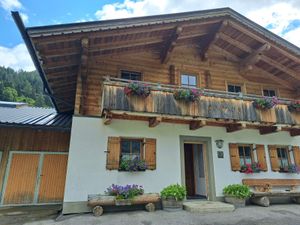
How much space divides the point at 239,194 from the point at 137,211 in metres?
3.71

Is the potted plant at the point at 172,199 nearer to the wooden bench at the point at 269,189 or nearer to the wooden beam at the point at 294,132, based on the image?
the wooden bench at the point at 269,189

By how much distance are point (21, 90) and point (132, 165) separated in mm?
35742

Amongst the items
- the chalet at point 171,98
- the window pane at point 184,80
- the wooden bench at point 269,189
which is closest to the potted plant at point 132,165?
the chalet at point 171,98

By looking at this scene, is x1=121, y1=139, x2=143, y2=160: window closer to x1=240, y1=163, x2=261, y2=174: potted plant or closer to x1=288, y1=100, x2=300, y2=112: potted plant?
x1=240, y1=163, x2=261, y2=174: potted plant

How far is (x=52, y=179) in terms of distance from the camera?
28.6ft

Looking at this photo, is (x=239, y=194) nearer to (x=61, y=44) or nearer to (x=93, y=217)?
(x=93, y=217)

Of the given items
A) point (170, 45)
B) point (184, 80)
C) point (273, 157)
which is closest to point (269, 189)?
point (273, 157)

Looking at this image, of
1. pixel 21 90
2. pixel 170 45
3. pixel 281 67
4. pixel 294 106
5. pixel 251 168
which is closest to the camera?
pixel 251 168

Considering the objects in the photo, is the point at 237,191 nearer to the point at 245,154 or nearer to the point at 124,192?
the point at 245,154

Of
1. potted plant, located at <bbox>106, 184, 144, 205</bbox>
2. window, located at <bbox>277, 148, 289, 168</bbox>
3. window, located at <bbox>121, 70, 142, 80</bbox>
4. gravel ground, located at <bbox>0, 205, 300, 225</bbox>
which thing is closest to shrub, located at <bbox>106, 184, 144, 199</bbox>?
potted plant, located at <bbox>106, 184, 144, 205</bbox>

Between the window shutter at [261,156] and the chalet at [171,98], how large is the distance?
4cm

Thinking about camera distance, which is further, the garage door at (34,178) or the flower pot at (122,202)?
the garage door at (34,178)

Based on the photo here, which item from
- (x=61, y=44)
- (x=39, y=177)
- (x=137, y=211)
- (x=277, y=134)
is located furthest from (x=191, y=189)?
(x=61, y=44)

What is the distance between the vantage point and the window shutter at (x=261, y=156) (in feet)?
27.2
